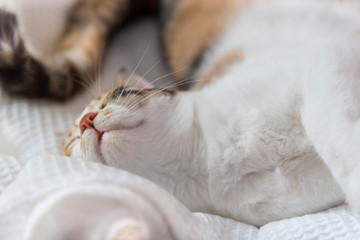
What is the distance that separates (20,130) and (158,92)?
1.65 ft

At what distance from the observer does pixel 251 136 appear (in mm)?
1006

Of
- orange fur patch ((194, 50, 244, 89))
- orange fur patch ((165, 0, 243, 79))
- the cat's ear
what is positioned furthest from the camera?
orange fur patch ((165, 0, 243, 79))

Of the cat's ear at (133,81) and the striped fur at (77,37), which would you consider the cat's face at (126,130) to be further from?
the striped fur at (77,37)

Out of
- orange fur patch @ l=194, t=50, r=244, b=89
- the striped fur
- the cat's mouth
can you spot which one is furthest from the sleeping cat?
the striped fur

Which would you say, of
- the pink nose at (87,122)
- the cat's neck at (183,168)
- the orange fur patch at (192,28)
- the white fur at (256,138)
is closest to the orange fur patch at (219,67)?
the orange fur patch at (192,28)

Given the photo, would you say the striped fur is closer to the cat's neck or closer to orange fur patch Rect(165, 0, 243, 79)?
orange fur patch Rect(165, 0, 243, 79)

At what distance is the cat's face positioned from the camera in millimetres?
956

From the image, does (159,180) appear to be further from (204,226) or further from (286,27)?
(286,27)

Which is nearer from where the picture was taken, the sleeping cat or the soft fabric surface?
the soft fabric surface

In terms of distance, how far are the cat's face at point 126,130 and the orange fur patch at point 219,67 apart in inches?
12.3

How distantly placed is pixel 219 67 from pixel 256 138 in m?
0.47

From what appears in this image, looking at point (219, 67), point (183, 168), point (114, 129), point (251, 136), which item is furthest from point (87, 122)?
point (219, 67)

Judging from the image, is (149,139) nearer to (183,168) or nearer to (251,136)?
(183,168)

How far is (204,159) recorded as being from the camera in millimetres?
1046
